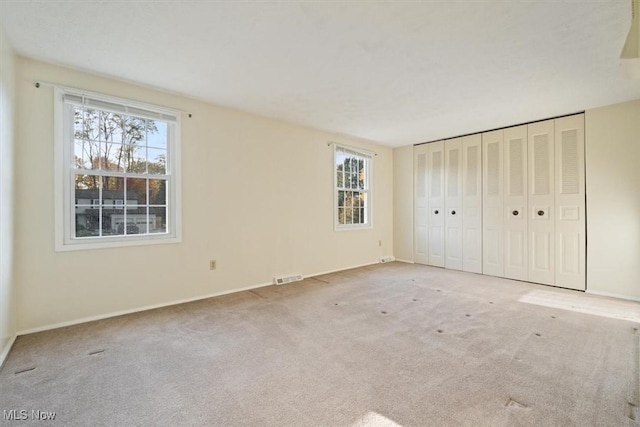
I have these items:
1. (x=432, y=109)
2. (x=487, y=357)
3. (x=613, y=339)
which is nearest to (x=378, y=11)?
(x=432, y=109)

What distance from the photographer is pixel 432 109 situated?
374 centimetres

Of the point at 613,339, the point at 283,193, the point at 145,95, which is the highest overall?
the point at 145,95

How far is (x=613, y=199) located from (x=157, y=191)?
5.48 metres

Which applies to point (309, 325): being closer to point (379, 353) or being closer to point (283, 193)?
point (379, 353)

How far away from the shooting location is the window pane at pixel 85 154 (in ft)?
9.07

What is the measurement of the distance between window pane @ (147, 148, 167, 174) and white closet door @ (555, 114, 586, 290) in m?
5.14

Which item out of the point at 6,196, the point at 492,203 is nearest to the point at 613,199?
the point at 492,203

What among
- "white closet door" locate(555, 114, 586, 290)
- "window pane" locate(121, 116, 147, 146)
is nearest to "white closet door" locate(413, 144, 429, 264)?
"white closet door" locate(555, 114, 586, 290)

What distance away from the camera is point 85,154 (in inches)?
111

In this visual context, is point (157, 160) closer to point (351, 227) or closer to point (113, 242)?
point (113, 242)

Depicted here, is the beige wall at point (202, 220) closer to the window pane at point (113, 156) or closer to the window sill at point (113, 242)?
the window sill at point (113, 242)

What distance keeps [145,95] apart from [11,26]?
1.08 metres

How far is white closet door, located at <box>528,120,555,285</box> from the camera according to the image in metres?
4.11

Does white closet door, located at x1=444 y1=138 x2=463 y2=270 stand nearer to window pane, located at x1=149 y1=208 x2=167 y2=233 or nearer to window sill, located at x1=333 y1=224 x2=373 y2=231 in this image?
window sill, located at x1=333 y1=224 x2=373 y2=231
